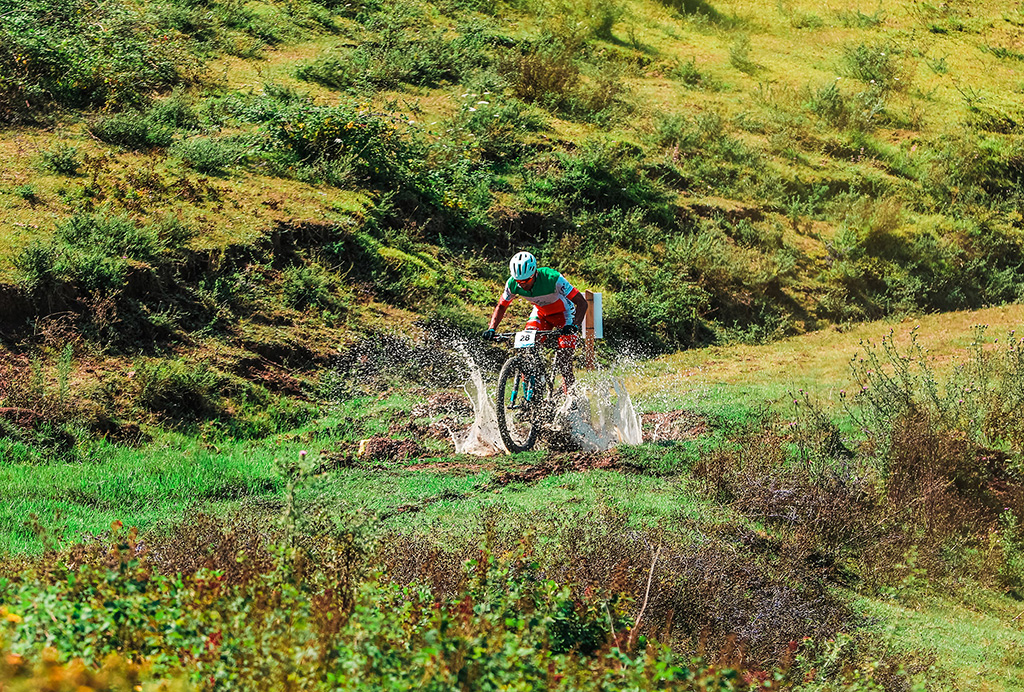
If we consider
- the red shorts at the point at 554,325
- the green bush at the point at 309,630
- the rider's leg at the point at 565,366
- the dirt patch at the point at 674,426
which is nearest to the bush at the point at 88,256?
the red shorts at the point at 554,325

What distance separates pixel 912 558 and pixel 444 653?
530cm

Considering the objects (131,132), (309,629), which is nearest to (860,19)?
(131,132)

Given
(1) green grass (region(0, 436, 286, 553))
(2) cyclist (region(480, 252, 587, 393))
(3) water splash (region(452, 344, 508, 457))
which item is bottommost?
(1) green grass (region(0, 436, 286, 553))

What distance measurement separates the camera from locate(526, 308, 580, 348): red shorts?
9.98 m

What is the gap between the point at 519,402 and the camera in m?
9.85

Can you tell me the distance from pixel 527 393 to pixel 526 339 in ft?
1.68

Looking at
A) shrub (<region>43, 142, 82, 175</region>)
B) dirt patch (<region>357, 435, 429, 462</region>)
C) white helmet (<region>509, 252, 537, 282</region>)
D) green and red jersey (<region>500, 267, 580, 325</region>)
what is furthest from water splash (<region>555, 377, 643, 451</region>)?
shrub (<region>43, 142, 82, 175</region>)

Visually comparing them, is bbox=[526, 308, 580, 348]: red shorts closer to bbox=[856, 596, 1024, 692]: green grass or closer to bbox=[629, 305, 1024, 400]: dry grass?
bbox=[629, 305, 1024, 400]: dry grass

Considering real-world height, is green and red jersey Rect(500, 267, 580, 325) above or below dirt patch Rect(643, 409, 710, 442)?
above

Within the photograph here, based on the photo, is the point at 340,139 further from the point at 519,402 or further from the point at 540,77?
the point at 519,402

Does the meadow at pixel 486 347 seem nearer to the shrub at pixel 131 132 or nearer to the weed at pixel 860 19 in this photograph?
the shrub at pixel 131 132

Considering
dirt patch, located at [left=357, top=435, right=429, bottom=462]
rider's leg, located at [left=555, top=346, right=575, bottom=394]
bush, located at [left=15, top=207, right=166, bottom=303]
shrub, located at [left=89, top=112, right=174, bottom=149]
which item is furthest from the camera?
shrub, located at [left=89, top=112, right=174, bottom=149]

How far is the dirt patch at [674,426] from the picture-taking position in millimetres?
10617

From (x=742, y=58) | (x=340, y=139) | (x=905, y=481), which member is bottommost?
(x=905, y=481)
